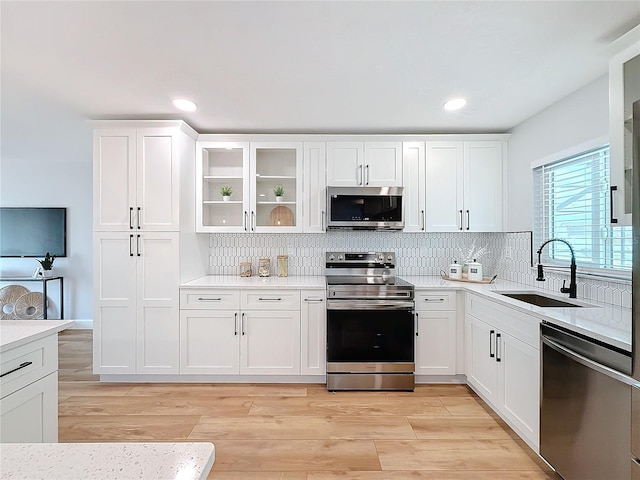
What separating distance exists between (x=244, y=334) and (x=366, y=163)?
204 centimetres

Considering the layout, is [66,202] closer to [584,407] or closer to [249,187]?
[249,187]

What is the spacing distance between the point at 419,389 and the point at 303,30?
2.91m

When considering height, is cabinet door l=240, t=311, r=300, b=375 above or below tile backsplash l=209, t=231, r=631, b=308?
A: below

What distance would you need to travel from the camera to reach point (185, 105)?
272 cm

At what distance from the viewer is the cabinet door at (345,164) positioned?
3.37 m

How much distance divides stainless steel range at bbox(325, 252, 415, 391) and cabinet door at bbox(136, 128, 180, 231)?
5.34 ft

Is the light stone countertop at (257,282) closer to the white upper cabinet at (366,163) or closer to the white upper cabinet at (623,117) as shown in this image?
the white upper cabinet at (366,163)

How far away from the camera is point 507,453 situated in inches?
82.7

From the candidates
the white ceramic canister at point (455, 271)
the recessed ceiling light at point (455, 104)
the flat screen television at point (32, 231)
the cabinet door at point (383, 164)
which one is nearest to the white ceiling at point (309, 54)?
the recessed ceiling light at point (455, 104)

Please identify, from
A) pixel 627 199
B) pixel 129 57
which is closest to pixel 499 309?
pixel 627 199

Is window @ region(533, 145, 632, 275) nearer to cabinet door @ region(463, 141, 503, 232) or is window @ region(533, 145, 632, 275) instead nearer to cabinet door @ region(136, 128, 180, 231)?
cabinet door @ region(463, 141, 503, 232)

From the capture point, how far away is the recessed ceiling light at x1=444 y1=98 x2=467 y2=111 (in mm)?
2602

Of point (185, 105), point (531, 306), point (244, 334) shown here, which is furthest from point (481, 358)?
point (185, 105)

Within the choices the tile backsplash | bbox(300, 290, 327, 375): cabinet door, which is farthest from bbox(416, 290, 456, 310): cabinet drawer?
bbox(300, 290, 327, 375): cabinet door
